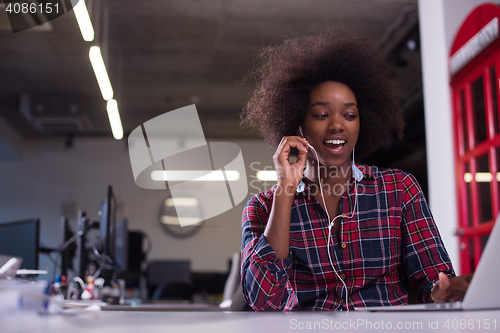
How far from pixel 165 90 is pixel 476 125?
4.50m

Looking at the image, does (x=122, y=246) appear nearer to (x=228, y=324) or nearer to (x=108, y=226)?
(x=108, y=226)

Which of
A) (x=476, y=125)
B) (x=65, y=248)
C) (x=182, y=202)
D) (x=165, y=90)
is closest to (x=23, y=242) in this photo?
(x=65, y=248)

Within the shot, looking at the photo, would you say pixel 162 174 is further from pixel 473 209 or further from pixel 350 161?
pixel 350 161

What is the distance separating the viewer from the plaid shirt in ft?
3.93

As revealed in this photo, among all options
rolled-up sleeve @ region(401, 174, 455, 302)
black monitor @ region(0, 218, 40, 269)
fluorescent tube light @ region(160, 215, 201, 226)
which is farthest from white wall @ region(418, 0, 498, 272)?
fluorescent tube light @ region(160, 215, 201, 226)

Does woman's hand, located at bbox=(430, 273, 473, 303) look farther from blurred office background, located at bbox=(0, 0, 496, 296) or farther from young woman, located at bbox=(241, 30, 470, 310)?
blurred office background, located at bbox=(0, 0, 496, 296)

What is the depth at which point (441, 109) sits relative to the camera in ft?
10.8

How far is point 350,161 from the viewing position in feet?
4.77

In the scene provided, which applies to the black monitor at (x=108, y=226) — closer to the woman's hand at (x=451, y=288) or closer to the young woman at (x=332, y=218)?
the young woman at (x=332, y=218)

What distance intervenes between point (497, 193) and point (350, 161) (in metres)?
1.79

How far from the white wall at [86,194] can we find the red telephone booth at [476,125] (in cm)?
521

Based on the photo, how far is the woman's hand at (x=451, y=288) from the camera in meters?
0.94

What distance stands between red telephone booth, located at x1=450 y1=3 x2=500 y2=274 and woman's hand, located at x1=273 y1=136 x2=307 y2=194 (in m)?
1.98

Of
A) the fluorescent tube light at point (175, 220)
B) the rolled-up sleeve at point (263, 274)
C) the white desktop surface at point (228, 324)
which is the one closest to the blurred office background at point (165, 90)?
the fluorescent tube light at point (175, 220)
